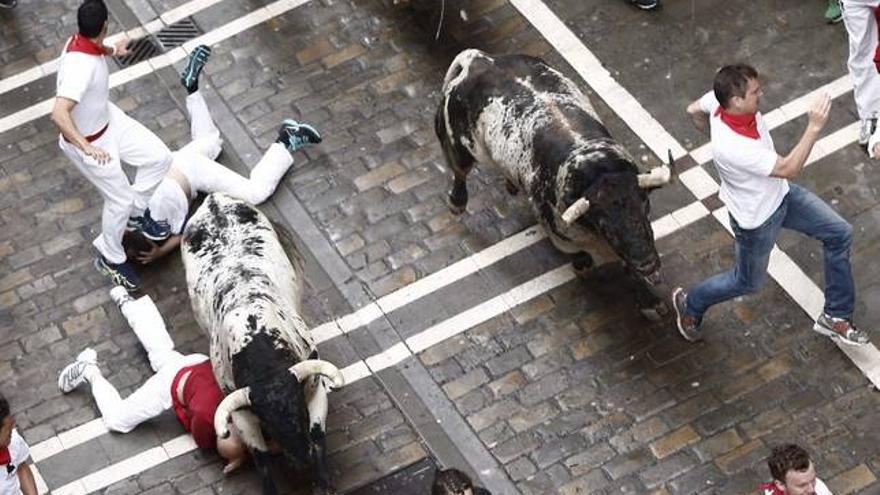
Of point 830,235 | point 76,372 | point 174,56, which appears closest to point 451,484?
point 830,235

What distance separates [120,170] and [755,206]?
511 centimetres

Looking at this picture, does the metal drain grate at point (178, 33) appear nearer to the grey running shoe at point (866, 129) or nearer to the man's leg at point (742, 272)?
the man's leg at point (742, 272)

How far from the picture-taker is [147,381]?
1473 cm

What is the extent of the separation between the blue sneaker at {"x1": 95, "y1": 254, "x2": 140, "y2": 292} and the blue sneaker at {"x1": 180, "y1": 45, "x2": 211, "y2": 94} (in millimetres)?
1701

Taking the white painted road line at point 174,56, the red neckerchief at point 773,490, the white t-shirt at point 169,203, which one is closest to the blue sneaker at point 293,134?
the white t-shirt at point 169,203

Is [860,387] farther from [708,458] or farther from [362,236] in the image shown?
[362,236]

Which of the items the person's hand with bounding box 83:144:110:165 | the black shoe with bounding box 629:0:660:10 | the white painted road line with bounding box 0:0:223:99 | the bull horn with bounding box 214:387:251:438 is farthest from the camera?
the white painted road line with bounding box 0:0:223:99

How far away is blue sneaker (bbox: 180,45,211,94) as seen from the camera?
16.1 m

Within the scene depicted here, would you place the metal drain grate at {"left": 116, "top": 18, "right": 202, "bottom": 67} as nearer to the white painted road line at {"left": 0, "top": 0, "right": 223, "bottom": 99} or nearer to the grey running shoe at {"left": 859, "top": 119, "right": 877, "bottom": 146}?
the white painted road line at {"left": 0, "top": 0, "right": 223, "bottom": 99}

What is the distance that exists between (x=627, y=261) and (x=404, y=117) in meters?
3.54

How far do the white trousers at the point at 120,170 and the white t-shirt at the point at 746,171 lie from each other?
15.1 feet

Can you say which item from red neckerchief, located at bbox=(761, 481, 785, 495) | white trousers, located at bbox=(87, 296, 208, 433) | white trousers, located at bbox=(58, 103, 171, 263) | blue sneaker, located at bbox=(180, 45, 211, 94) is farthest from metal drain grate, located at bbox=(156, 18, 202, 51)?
red neckerchief, located at bbox=(761, 481, 785, 495)

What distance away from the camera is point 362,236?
15.8 meters

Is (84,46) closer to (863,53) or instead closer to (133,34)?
(133,34)
